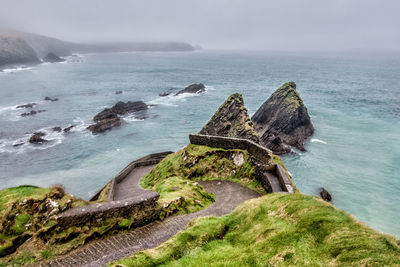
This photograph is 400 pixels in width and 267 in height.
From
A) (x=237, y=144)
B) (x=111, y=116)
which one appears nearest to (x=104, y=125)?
(x=111, y=116)

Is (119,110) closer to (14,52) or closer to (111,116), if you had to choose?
(111,116)

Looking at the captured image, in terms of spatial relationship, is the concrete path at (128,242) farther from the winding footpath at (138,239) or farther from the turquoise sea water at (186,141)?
the turquoise sea water at (186,141)

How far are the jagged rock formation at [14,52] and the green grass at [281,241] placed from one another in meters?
196

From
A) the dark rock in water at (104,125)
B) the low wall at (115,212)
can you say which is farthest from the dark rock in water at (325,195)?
the dark rock in water at (104,125)

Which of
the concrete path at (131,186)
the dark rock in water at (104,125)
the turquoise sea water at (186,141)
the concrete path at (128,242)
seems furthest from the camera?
the dark rock in water at (104,125)

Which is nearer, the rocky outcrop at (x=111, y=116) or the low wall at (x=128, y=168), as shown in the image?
the low wall at (x=128, y=168)

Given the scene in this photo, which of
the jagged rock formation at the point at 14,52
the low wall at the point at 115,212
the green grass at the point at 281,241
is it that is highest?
the jagged rock formation at the point at 14,52

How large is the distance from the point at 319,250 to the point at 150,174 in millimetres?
21987

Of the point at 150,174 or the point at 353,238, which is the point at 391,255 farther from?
the point at 150,174

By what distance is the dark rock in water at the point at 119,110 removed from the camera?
179 ft

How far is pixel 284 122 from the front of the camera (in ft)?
149

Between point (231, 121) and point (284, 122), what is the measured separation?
1727cm

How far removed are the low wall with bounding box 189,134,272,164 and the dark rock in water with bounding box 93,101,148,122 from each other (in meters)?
36.2

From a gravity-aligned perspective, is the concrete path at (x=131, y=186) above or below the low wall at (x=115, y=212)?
below
